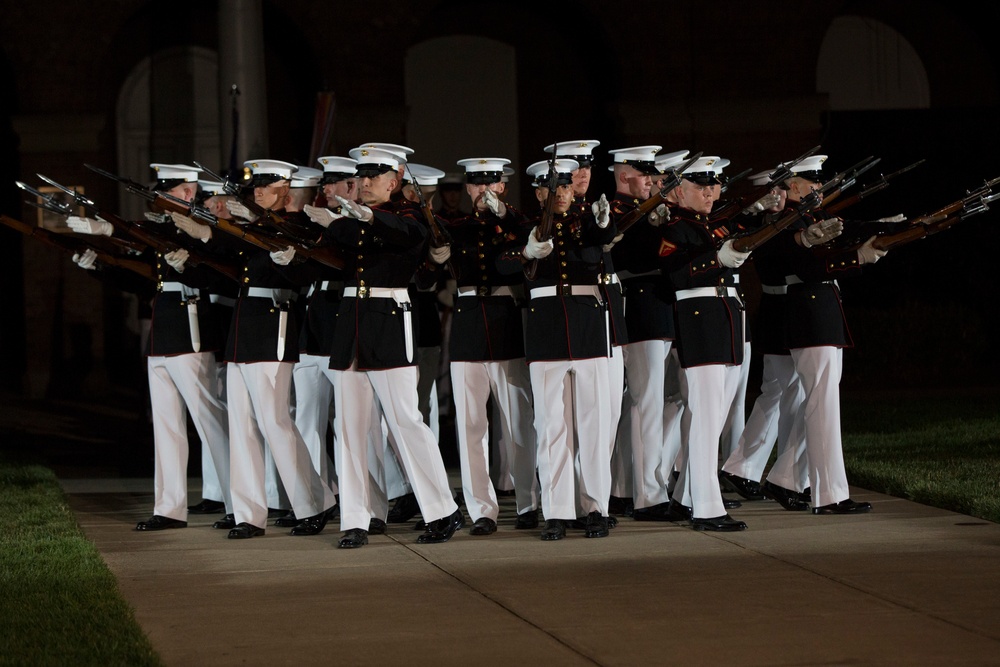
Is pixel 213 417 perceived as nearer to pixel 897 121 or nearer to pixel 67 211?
pixel 67 211

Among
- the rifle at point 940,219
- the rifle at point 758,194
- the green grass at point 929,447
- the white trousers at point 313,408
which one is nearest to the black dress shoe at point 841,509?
the green grass at point 929,447

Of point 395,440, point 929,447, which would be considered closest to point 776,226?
point 395,440

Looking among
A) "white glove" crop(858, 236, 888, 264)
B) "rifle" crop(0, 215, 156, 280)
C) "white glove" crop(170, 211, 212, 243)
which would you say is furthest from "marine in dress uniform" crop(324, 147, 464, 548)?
"white glove" crop(858, 236, 888, 264)

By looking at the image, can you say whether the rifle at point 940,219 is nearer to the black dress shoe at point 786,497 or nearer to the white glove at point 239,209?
the black dress shoe at point 786,497

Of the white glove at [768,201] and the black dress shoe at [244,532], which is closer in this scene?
the black dress shoe at [244,532]

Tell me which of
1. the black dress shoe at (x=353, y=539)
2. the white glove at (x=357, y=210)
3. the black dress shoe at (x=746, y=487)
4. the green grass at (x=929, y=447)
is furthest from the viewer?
the black dress shoe at (x=746, y=487)

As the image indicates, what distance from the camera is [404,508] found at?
359 inches

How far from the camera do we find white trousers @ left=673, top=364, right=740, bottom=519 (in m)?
8.28

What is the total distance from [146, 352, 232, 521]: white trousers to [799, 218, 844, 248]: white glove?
11.6ft

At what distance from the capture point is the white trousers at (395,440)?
8.09m

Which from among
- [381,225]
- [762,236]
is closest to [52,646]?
[381,225]

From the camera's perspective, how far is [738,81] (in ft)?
60.6

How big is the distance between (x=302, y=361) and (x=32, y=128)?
9.94 meters

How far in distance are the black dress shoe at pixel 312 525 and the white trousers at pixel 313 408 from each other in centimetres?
53
